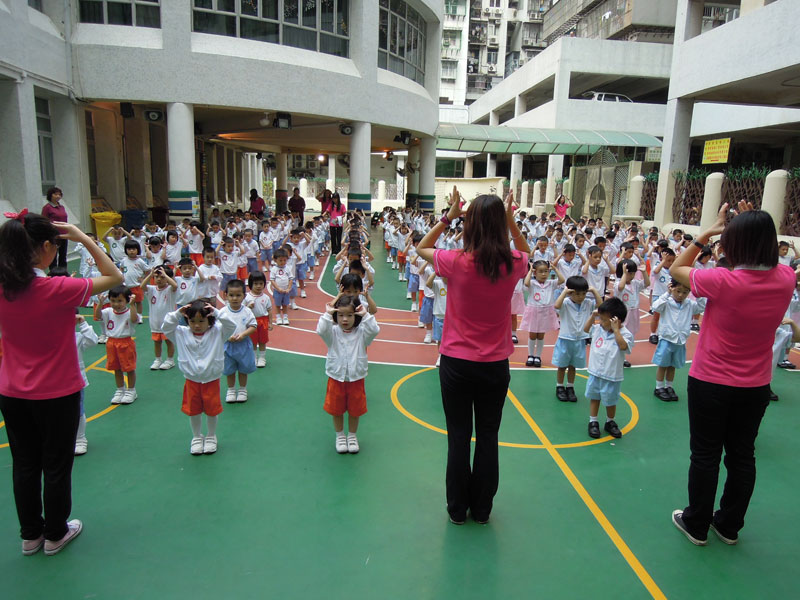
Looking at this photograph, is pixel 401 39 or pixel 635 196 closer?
pixel 401 39

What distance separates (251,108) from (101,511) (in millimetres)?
14396

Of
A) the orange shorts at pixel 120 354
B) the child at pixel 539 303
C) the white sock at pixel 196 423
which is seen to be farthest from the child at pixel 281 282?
the white sock at pixel 196 423

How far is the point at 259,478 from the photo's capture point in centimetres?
422

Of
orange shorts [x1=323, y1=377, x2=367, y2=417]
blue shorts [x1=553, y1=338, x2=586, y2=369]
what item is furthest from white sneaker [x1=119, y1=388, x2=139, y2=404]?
blue shorts [x1=553, y1=338, x2=586, y2=369]

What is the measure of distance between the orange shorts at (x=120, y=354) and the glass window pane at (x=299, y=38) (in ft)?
45.8

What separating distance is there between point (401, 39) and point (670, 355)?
59.7 feet

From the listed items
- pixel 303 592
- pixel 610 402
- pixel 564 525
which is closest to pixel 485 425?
pixel 564 525

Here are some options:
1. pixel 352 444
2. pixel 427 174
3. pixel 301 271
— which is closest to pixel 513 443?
pixel 352 444

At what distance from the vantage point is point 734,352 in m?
3.12

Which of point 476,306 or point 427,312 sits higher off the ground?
point 476,306

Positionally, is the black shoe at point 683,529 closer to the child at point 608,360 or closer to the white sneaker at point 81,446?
the child at point 608,360

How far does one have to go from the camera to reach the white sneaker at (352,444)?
4648mm

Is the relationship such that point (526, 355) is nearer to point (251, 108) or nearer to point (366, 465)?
point (366, 465)

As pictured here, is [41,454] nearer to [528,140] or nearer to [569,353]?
[569,353]
